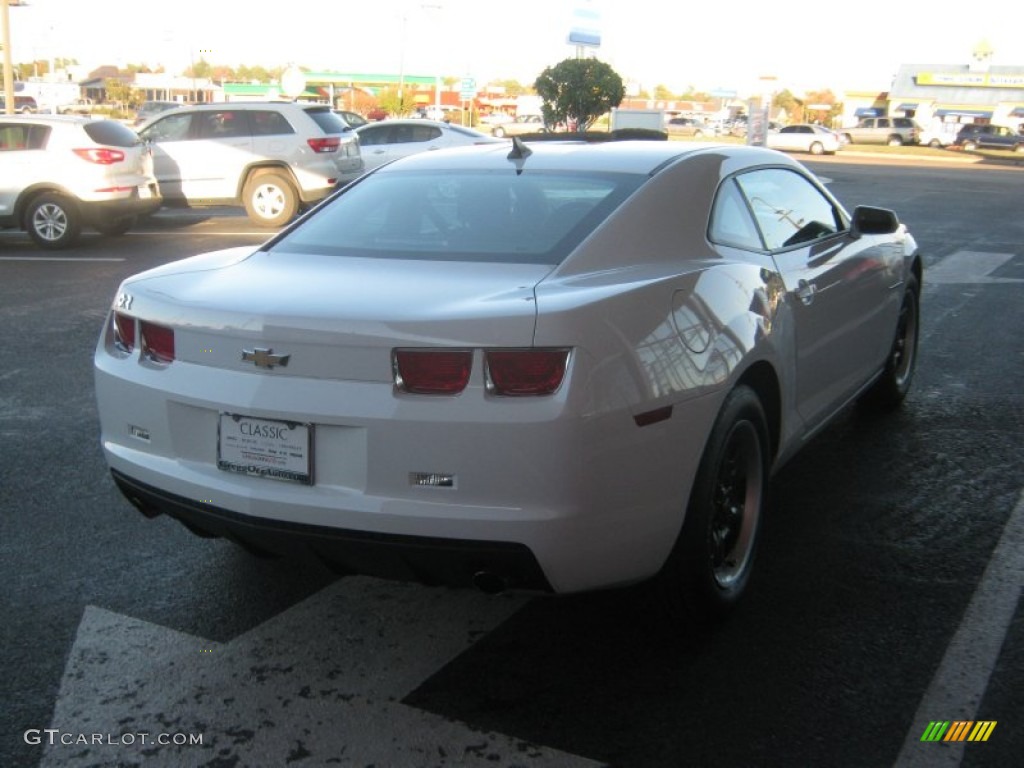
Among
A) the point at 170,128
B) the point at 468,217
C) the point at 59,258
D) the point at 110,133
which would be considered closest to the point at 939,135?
the point at 170,128

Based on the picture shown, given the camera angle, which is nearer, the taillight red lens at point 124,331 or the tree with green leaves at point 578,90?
the taillight red lens at point 124,331

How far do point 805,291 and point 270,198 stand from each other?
1326cm

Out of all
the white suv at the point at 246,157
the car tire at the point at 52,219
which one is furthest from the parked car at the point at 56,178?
the white suv at the point at 246,157

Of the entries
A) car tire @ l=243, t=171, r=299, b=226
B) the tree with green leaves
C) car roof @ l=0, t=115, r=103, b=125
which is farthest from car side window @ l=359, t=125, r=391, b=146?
the tree with green leaves

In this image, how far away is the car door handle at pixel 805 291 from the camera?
14.0 feet

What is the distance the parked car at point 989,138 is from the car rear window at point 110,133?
5329cm

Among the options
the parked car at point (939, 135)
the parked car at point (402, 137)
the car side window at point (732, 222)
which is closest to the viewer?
the car side window at point (732, 222)

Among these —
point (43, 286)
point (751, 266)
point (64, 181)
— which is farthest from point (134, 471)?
point (64, 181)

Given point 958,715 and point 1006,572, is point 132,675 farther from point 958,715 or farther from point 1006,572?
point 1006,572

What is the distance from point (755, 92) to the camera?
29719 mm

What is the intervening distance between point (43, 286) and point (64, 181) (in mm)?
3456

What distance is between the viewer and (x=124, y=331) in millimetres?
3607

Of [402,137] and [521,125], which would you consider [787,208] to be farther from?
[521,125]

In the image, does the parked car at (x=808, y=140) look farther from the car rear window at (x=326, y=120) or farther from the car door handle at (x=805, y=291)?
the car door handle at (x=805, y=291)
